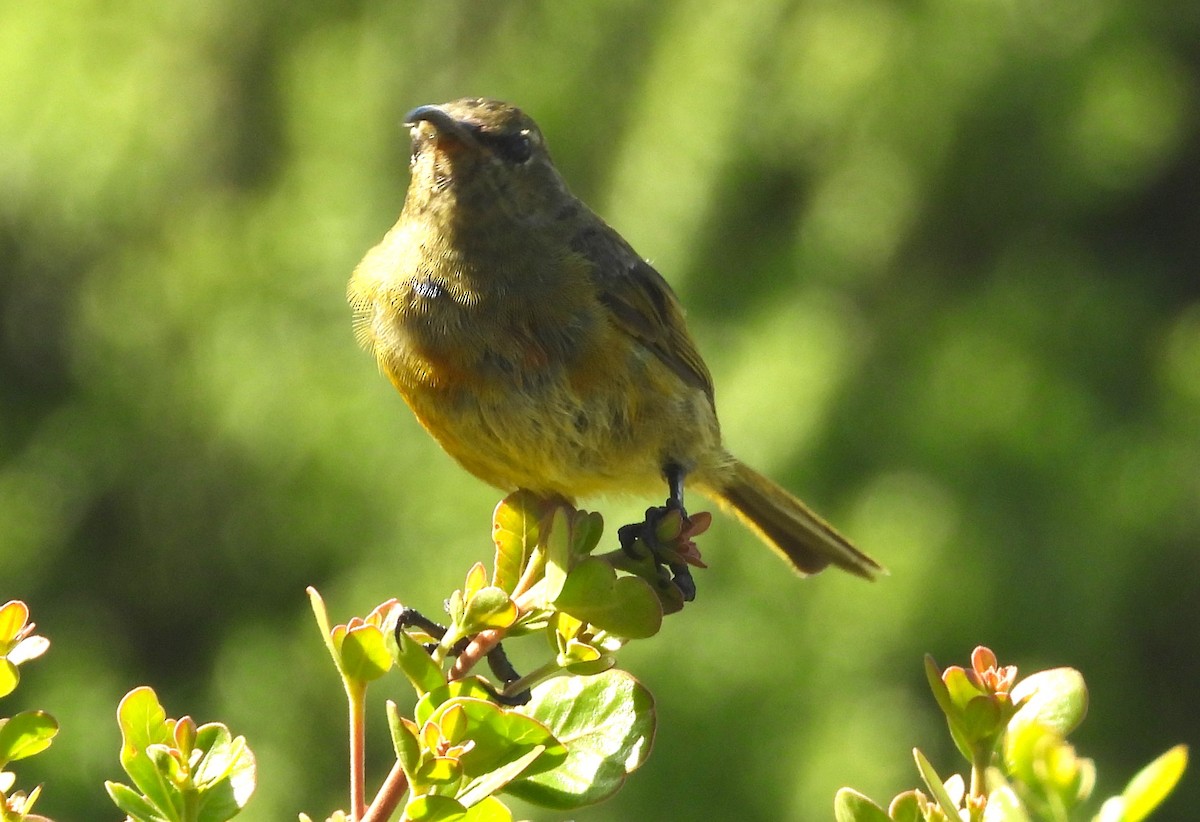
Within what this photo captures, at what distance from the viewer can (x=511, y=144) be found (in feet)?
11.5

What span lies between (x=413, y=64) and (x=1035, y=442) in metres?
3.47

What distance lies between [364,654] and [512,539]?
1.40 ft

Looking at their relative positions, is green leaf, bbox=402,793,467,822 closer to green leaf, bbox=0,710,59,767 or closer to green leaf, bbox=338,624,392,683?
green leaf, bbox=338,624,392,683

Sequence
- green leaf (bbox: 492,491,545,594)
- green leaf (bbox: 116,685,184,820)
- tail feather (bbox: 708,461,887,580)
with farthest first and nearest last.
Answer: tail feather (bbox: 708,461,887,580)
green leaf (bbox: 492,491,545,594)
green leaf (bbox: 116,685,184,820)

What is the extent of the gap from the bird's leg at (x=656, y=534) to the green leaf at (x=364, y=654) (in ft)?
2.16

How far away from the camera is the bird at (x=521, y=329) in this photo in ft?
10.2

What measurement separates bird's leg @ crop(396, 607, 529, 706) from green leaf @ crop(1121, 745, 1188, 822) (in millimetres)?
756

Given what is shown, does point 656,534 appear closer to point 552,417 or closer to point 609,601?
point 609,601

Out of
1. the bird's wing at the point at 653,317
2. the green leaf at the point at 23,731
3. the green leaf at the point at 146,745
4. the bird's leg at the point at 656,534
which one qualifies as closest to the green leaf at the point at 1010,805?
the green leaf at the point at 146,745

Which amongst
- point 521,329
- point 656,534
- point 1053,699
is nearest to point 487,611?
point 1053,699

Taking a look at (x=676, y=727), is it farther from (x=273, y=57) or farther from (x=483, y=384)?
(x=273, y=57)

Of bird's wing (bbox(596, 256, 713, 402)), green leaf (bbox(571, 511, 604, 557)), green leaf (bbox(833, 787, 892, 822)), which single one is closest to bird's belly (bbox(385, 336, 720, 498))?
bird's wing (bbox(596, 256, 713, 402))

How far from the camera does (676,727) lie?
239 inches

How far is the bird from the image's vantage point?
3.11 meters
